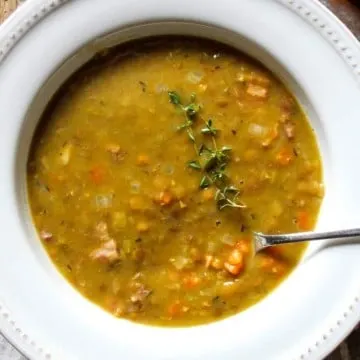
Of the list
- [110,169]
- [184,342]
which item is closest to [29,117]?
[110,169]

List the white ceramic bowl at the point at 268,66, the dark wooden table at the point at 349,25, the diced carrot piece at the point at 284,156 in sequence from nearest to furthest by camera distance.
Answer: the white ceramic bowl at the point at 268,66 → the diced carrot piece at the point at 284,156 → the dark wooden table at the point at 349,25

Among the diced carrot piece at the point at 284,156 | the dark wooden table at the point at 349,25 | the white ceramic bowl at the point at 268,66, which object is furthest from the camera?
the dark wooden table at the point at 349,25

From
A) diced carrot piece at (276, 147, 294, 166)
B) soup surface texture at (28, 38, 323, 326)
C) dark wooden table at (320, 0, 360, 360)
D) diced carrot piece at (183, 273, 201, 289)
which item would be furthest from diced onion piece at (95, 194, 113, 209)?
dark wooden table at (320, 0, 360, 360)

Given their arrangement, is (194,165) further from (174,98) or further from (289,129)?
(289,129)

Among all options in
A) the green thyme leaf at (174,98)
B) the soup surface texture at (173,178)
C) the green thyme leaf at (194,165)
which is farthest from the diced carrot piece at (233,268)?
the green thyme leaf at (174,98)

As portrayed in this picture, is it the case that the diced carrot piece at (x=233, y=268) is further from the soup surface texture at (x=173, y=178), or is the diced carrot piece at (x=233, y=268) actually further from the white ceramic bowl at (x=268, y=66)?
the white ceramic bowl at (x=268, y=66)

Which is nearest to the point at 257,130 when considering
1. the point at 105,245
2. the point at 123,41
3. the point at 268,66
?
the point at 268,66

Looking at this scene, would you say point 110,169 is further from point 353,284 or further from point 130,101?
→ point 353,284
